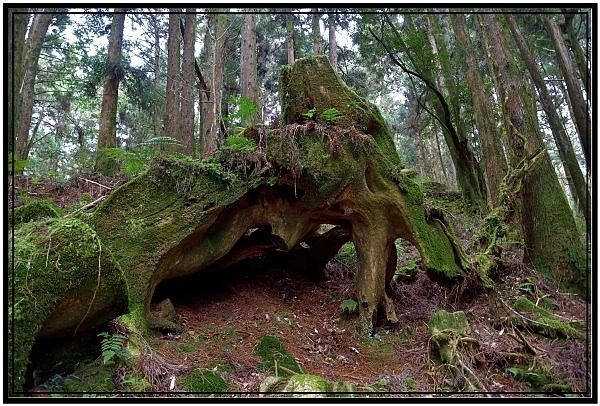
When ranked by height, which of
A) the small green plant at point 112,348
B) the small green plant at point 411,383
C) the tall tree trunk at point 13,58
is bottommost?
the small green plant at point 411,383

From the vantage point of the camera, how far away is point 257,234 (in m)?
7.91

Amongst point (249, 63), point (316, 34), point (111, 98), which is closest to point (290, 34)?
point (316, 34)

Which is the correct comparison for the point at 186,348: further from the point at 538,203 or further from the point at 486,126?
the point at 486,126

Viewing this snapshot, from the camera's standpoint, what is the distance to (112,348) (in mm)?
4031

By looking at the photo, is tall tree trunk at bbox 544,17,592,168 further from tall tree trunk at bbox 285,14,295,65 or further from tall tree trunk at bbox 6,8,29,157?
tall tree trunk at bbox 285,14,295,65

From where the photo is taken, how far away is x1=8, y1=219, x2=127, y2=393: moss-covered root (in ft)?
10.3

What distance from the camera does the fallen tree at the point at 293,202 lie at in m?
5.57

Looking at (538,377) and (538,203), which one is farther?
(538,203)

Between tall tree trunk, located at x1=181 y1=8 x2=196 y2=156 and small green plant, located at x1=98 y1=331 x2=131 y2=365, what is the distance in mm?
7358

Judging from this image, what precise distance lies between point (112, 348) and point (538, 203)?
6.76m

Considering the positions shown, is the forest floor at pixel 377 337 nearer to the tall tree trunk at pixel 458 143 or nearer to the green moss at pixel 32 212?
the green moss at pixel 32 212

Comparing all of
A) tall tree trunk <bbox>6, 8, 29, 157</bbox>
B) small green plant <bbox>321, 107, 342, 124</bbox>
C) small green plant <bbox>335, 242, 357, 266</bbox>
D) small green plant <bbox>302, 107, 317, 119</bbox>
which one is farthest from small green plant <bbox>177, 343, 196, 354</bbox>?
small green plant <bbox>335, 242, 357, 266</bbox>

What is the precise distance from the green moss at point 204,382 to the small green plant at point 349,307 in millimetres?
2921

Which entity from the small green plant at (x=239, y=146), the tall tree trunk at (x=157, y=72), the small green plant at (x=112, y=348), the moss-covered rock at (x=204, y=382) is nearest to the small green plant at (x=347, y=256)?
the small green plant at (x=239, y=146)
